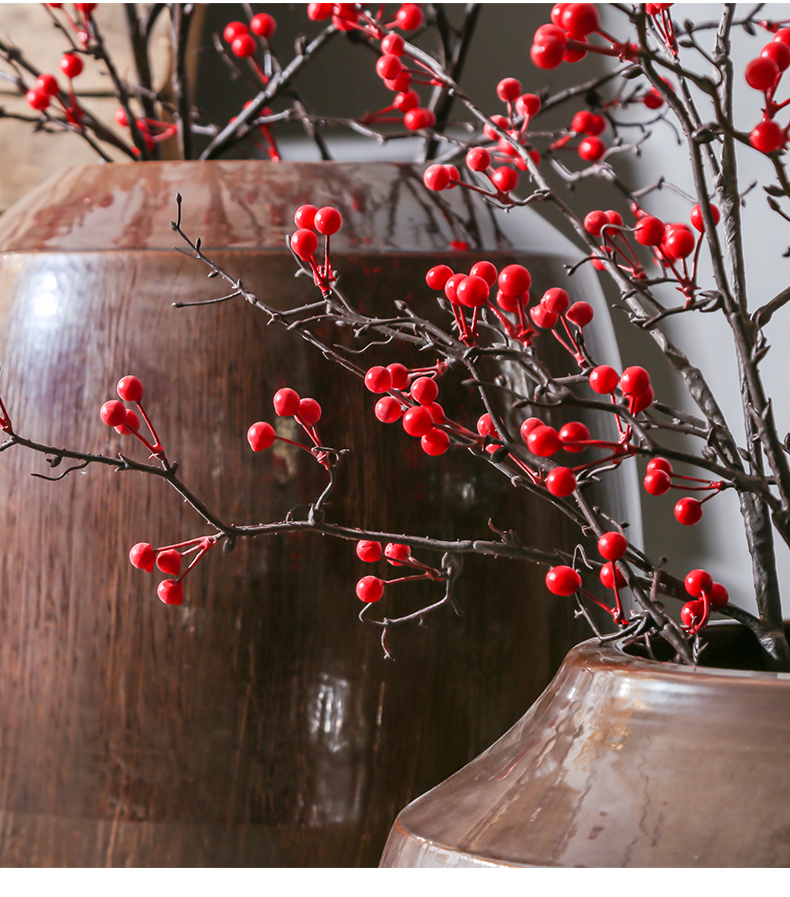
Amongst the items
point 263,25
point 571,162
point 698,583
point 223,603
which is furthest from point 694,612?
point 571,162

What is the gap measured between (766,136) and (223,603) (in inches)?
12.3

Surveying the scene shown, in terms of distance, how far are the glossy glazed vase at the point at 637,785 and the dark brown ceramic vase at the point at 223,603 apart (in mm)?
175

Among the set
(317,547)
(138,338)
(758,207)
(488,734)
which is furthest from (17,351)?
(758,207)

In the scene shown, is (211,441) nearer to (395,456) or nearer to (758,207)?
(395,456)

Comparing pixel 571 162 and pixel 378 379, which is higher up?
pixel 571 162

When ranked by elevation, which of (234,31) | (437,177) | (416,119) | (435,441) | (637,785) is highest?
(234,31)

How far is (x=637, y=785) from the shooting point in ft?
0.83

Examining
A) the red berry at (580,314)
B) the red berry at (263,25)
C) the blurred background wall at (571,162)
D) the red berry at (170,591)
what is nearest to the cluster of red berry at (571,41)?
the red berry at (580,314)

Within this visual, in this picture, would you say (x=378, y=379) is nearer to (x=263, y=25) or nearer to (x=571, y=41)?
(x=571, y=41)

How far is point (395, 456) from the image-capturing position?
0.46 metres

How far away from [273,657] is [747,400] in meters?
0.25

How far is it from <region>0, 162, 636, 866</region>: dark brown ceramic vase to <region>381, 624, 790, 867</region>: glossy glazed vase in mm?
175

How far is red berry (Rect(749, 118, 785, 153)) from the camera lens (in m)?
0.26

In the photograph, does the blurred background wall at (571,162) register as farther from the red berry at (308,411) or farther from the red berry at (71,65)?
the red berry at (308,411)
